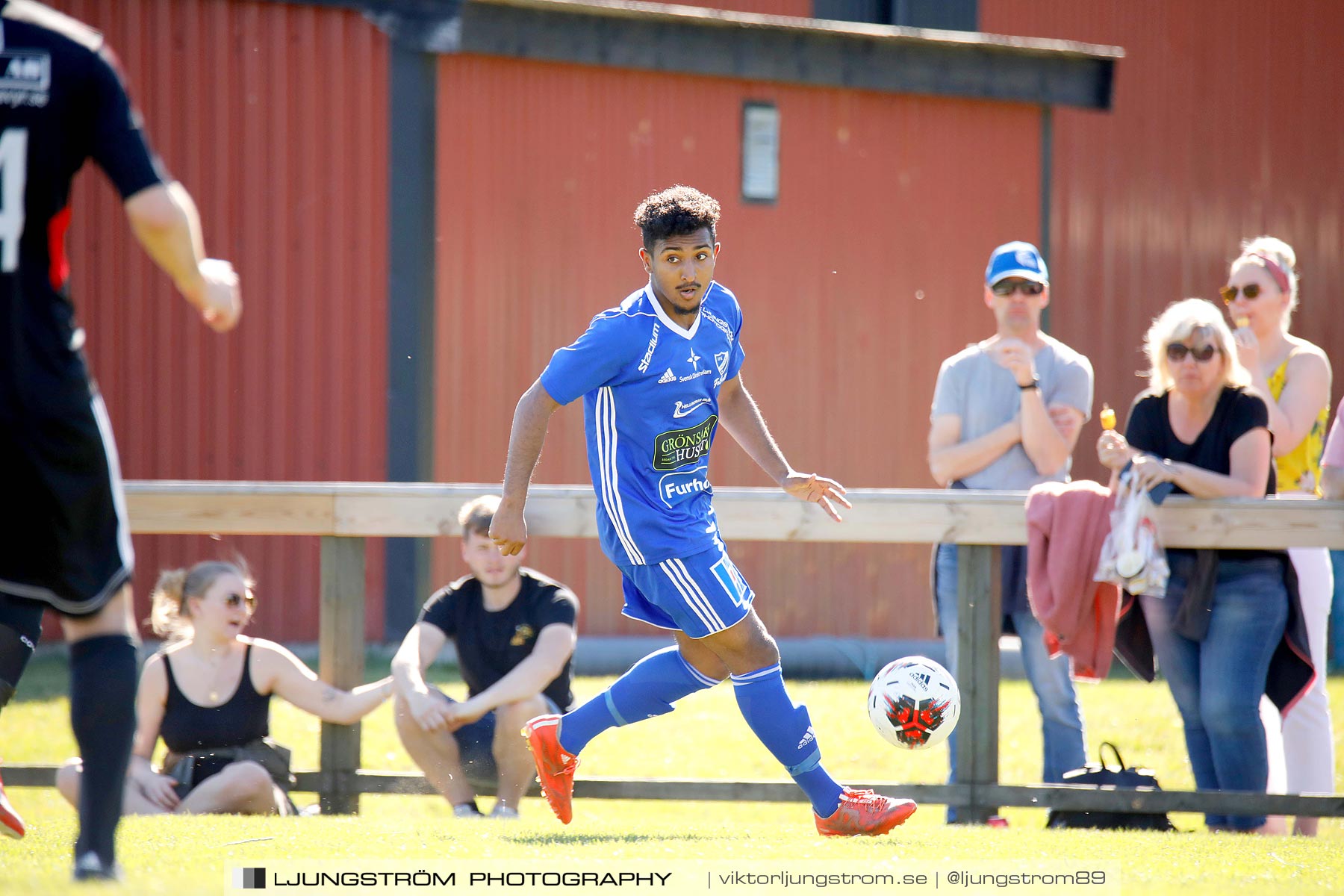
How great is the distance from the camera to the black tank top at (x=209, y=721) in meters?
5.12

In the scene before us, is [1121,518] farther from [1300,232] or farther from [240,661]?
[1300,232]

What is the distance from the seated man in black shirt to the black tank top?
531mm

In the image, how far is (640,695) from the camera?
4406mm

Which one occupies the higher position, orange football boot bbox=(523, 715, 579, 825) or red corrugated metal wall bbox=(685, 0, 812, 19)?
red corrugated metal wall bbox=(685, 0, 812, 19)

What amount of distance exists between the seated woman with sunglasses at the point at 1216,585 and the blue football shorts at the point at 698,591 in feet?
5.78

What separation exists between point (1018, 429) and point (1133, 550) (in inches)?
33.5

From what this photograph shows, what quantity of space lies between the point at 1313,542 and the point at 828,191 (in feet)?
19.4

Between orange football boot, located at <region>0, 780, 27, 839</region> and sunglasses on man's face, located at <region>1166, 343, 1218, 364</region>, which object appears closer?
orange football boot, located at <region>0, 780, 27, 839</region>

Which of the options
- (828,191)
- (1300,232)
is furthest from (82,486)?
(1300,232)

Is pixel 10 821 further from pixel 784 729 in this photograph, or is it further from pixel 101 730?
pixel 784 729

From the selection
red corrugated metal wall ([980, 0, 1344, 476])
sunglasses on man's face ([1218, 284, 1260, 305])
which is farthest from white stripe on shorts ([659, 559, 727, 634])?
red corrugated metal wall ([980, 0, 1344, 476])

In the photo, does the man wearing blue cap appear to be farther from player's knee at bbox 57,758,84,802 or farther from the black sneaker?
the black sneaker

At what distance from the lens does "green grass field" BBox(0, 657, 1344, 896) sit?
357cm

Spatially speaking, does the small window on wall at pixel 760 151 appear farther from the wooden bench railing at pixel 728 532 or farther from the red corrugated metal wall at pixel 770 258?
the wooden bench railing at pixel 728 532
